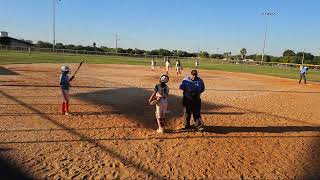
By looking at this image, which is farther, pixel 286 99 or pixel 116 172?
pixel 286 99

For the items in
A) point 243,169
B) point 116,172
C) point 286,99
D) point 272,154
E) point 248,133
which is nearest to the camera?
point 116,172

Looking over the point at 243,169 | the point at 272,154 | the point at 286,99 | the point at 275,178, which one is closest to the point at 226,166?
the point at 243,169

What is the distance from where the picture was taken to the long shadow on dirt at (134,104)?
11619 mm

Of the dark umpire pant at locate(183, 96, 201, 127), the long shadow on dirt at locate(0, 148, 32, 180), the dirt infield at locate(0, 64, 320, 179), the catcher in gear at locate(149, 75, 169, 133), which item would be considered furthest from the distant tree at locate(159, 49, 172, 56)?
the long shadow on dirt at locate(0, 148, 32, 180)

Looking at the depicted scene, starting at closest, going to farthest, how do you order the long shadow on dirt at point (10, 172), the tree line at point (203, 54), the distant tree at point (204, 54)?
the long shadow on dirt at point (10, 172)
the tree line at point (203, 54)
the distant tree at point (204, 54)

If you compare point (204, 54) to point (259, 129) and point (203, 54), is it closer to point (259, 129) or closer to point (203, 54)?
point (203, 54)

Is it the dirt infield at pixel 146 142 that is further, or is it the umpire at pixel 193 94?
the umpire at pixel 193 94

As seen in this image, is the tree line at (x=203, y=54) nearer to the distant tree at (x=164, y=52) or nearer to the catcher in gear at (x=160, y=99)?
the distant tree at (x=164, y=52)

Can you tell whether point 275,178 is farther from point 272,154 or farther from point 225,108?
point 225,108

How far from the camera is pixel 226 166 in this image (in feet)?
24.4

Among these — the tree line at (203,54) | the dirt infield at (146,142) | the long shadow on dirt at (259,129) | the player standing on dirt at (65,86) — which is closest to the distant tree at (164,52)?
the tree line at (203,54)

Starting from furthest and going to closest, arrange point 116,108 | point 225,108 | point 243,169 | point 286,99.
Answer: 1. point 286,99
2. point 225,108
3. point 116,108
4. point 243,169

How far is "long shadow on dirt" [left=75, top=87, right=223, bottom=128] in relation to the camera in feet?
38.1

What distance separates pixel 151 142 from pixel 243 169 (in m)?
2.25
